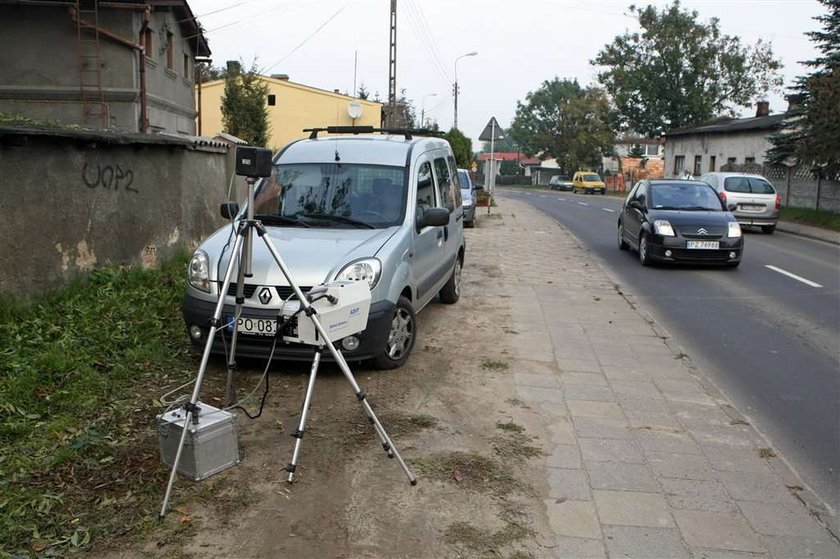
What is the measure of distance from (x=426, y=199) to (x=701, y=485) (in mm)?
4093

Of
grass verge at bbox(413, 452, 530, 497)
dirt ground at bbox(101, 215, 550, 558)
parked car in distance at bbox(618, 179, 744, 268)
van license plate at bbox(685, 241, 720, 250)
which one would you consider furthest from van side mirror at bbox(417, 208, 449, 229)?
van license plate at bbox(685, 241, 720, 250)

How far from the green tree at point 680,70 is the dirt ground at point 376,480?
6130 centimetres

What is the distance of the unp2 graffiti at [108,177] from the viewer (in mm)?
7996

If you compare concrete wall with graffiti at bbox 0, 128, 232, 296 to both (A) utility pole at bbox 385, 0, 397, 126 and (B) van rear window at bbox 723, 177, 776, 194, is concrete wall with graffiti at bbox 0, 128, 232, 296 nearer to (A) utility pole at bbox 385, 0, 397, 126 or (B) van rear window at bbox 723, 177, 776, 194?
(B) van rear window at bbox 723, 177, 776, 194

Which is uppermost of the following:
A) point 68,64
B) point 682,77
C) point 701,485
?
point 682,77

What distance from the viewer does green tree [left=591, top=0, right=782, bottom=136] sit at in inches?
2366

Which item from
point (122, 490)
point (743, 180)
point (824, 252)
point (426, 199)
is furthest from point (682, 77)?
point (122, 490)

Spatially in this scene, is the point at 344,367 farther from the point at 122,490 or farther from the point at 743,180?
the point at 743,180

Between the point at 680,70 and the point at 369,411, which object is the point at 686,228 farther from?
the point at 680,70

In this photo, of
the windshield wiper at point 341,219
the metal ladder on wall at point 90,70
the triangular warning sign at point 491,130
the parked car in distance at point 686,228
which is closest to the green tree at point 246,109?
the metal ladder on wall at point 90,70

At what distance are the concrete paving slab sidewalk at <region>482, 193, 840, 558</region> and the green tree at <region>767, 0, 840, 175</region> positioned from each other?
61.7 ft

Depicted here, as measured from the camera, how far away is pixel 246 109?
31891 millimetres

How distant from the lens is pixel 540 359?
6.93 meters

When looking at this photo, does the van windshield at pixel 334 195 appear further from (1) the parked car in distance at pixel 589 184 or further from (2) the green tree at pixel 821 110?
(1) the parked car in distance at pixel 589 184
